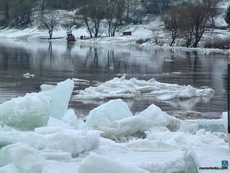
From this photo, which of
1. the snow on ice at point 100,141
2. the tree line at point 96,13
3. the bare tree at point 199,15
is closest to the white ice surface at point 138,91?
the snow on ice at point 100,141

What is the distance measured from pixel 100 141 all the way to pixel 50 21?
86.3m

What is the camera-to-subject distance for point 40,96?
6992 mm

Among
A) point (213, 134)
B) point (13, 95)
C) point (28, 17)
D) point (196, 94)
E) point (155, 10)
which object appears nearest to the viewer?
point (213, 134)

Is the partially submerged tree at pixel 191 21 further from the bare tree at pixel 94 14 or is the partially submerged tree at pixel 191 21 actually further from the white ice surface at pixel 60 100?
the white ice surface at pixel 60 100

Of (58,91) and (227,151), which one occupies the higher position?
(58,91)

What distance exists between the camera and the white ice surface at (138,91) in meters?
13.9

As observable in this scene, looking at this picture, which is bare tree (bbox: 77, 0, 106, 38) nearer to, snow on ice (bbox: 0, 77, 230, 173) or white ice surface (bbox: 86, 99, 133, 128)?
white ice surface (bbox: 86, 99, 133, 128)

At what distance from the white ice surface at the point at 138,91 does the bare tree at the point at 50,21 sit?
71472 millimetres

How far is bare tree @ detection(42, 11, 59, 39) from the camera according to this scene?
87494 mm

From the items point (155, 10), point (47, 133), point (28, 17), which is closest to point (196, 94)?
point (47, 133)

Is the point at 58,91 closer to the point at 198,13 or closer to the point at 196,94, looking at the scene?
the point at 196,94

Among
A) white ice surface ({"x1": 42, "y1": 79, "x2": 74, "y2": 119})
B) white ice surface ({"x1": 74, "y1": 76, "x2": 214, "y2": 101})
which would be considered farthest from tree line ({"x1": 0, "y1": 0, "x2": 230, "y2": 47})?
white ice surface ({"x1": 42, "y1": 79, "x2": 74, "y2": 119})

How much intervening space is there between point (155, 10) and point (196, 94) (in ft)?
269

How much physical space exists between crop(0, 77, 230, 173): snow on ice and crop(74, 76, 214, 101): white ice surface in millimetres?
4787
